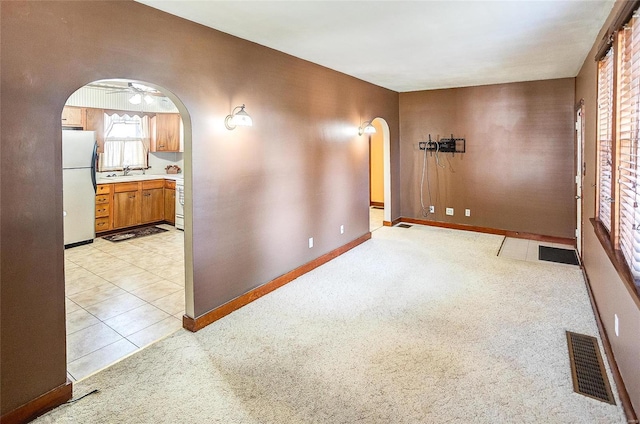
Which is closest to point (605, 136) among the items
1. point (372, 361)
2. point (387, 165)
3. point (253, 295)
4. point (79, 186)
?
point (372, 361)

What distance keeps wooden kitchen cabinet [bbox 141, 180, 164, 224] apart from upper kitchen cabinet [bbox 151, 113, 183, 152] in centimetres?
76

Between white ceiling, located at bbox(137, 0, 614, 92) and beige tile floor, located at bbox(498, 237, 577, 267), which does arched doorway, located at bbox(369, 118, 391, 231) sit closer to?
beige tile floor, located at bbox(498, 237, 577, 267)

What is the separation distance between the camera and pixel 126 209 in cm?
682

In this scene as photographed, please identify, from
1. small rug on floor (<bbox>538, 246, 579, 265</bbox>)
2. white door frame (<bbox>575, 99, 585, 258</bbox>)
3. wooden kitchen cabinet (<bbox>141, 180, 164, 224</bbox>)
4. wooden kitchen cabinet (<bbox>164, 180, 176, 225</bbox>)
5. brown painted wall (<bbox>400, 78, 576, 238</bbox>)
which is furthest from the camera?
wooden kitchen cabinet (<bbox>164, 180, 176, 225</bbox>)

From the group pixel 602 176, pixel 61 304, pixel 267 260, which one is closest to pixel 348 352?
pixel 267 260

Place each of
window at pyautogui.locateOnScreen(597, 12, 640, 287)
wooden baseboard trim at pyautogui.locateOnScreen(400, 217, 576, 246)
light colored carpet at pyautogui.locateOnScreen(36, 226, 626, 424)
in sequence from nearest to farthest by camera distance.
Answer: window at pyautogui.locateOnScreen(597, 12, 640, 287) < light colored carpet at pyautogui.locateOnScreen(36, 226, 626, 424) < wooden baseboard trim at pyautogui.locateOnScreen(400, 217, 576, 246)

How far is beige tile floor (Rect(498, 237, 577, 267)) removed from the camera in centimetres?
528

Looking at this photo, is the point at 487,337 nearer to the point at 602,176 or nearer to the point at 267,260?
the point at 602,176

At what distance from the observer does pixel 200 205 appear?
3225 mm

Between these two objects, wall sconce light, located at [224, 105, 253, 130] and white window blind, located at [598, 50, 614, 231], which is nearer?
white window blind, located at [598, 50, 614, 231]

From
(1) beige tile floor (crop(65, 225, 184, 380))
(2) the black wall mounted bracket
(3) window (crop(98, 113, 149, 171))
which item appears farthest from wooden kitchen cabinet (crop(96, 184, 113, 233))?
(2) the black wall mounted bracket

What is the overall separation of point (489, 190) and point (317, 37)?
4.35 meters

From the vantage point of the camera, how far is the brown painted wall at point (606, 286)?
2068 mm

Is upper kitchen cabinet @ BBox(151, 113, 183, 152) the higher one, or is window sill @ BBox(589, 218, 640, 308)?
upper kitchen cabinet @ BBox(151, 113, 183, 152)
